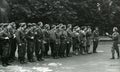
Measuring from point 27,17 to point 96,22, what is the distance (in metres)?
8.57

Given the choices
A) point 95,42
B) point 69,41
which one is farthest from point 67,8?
point 69,41

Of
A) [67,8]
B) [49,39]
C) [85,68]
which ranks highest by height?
[67,8]

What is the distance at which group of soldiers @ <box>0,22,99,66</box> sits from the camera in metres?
16.5

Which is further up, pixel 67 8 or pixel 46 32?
pixel 67 8

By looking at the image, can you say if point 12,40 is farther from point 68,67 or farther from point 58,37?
point 68,67

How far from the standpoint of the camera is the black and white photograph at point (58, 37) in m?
16.2

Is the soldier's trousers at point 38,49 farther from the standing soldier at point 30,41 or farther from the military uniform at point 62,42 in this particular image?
the military uniform at point 62,42

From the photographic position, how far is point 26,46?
17.5 meters

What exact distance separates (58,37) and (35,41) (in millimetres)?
2151

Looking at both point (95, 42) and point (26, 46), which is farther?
point (95, 42)

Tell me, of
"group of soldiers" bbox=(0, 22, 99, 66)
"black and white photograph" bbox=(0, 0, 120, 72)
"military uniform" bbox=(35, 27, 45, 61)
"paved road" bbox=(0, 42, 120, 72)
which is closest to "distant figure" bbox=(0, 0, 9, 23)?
"black and white photograph" bbox=(0, 0, 120, 72)

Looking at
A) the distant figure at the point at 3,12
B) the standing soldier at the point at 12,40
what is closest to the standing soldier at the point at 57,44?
the standing soldier at the point at 12,40

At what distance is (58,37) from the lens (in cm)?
1989

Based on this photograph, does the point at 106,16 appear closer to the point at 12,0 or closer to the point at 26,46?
the point at 12,0
